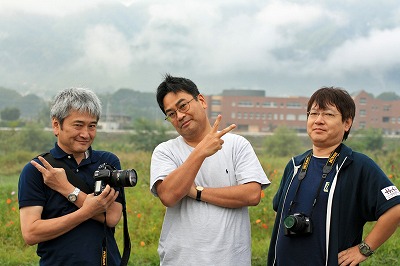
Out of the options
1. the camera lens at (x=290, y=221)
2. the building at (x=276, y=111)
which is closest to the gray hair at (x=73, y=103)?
the camera lens at (x=290, y=221)

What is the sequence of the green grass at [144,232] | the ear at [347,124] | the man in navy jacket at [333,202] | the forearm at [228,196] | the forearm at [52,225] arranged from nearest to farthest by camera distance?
the forearm at [52,225] → the man in navy jacket at [333,202] → the forearm at [228,196] → the ear at [347,124] → the green grass at [144,232]

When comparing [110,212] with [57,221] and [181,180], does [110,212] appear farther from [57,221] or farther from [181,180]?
[181,180]

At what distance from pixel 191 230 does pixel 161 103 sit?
720 millimetres

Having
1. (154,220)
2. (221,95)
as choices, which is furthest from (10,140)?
(221,95)

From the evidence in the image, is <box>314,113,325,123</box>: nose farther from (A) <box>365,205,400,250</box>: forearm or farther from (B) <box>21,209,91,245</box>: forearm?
(B) <box>21,209,91,245</box>: forearm

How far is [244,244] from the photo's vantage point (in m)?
3.05

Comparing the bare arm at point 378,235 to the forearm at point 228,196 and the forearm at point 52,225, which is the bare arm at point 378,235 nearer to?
the forearm at point 228,196

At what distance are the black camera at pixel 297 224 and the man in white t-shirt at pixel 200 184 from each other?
9.6 inches

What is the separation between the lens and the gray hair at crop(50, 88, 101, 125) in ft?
9.61

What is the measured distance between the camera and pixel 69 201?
289 cm

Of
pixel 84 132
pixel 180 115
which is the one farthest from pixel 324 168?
pixel 84 132

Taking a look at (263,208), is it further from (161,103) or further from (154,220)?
(161,103)

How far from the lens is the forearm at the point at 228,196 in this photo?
3.01 metres

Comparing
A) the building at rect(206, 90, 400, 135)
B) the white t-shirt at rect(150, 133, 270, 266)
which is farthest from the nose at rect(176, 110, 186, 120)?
the building at rect(206, 90, 400, 135)
